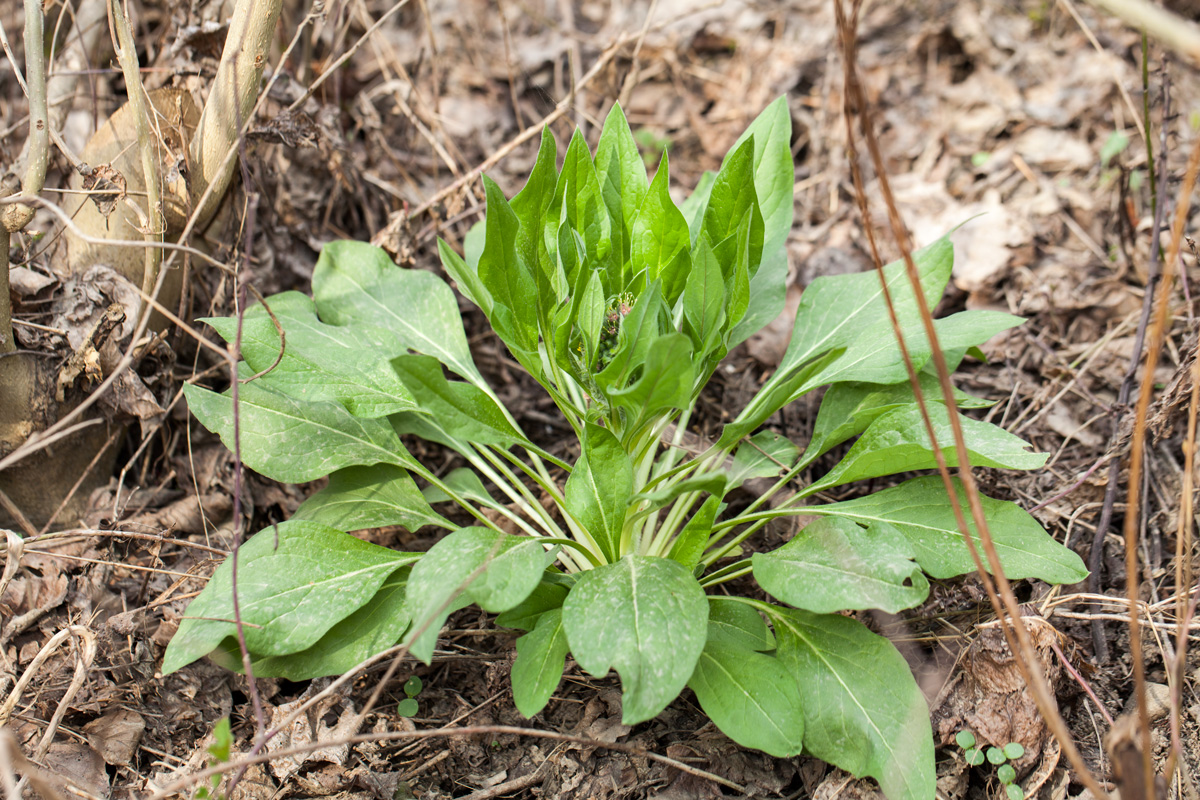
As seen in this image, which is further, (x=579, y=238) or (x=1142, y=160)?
(x=1142, y=160)

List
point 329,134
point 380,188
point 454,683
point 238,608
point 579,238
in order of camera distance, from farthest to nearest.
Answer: point 380,188 < point 329,134 < point 454,683 < point 579,238 < point 238,608

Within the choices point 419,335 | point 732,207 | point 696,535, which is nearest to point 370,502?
point 419,335

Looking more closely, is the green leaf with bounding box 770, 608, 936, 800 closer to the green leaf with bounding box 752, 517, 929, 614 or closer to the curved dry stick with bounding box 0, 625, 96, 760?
the green leaf with bounding box 752, 517, 929, 614

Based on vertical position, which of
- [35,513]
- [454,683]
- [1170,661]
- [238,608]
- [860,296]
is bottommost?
[454,683]

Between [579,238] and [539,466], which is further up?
[579,238]

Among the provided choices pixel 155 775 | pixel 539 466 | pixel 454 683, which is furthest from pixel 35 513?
pixel 539 466

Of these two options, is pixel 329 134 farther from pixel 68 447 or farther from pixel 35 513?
pixel 35 513
